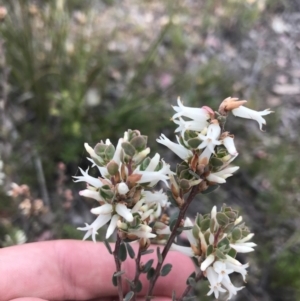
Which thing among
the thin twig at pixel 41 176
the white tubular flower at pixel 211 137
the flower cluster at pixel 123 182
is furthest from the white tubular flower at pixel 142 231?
the thin twig at pixel 41 176

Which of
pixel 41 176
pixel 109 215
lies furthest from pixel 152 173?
pixel 41 176

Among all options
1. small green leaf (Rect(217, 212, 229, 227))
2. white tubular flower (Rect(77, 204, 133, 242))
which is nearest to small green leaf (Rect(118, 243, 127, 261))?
white tubular flower (Rect(77, 204, 133, 242))

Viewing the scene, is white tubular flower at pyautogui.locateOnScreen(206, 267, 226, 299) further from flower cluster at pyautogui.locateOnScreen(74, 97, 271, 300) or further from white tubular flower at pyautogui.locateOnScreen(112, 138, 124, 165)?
white tubular flower at pyautogui.locateOnScreen(112, 138, 124, 165)

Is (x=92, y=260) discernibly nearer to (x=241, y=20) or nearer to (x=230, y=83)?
(x=230, y=83)

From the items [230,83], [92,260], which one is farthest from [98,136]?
[230,83]

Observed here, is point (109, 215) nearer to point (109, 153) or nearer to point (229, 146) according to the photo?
point (109, 153)

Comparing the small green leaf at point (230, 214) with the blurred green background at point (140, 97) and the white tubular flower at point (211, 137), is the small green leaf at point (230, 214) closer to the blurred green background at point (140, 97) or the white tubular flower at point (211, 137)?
the white tubular flower at point (211, 137)
